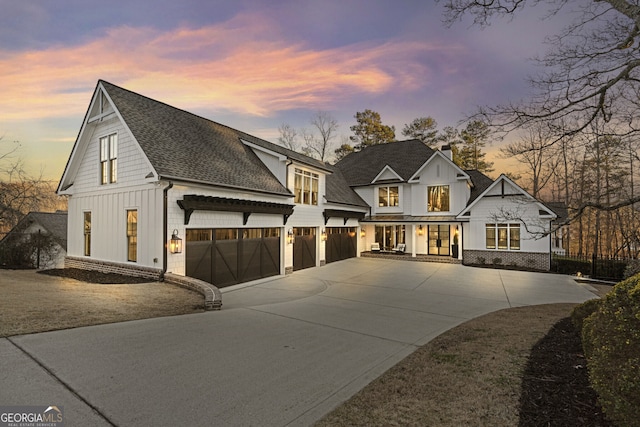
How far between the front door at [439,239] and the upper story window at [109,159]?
2081 centimetres

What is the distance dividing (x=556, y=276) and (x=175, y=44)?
22.9 meters

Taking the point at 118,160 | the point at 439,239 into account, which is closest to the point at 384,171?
the point at 439,239

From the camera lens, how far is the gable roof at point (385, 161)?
2583 centimetres

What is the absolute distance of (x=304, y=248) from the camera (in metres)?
18.1

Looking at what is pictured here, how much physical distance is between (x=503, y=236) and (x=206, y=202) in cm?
1824

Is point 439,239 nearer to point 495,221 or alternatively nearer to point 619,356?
point 495,221

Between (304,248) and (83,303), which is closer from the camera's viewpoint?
(83,303)

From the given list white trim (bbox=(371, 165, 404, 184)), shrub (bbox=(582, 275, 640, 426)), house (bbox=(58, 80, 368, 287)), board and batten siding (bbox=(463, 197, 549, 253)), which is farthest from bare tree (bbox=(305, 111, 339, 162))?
shrub (bbox=(582, 275, 640, 426))

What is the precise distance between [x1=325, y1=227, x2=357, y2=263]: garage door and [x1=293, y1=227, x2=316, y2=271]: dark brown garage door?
6.15ft

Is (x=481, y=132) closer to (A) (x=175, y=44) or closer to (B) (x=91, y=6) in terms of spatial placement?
(A) (x=175, y=44)

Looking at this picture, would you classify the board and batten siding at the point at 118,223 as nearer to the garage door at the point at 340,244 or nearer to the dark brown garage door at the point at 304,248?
the dark brown garage door at the point at 304,248

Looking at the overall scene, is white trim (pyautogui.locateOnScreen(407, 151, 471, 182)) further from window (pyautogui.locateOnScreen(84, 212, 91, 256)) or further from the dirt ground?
window (pyautogui.locateOnScreen(84, 212, 91, 256))

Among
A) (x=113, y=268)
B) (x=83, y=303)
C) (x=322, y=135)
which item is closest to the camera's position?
(x=83, y=303)

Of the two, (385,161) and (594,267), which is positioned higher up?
(385,161)
